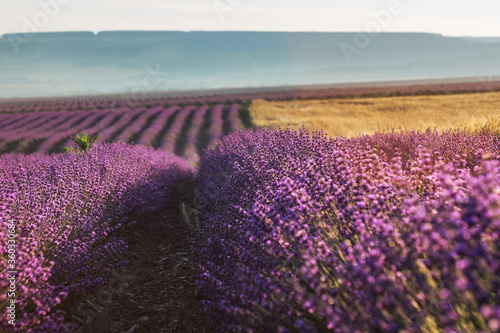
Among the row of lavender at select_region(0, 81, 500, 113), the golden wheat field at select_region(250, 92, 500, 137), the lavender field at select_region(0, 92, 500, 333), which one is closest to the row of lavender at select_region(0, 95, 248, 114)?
the row of lavender at select_region(0, 81, 500, 113)

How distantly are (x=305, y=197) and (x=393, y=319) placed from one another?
0.98 m

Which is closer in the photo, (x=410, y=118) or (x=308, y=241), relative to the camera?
(x=308, y=241)

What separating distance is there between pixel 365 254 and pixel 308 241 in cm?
29

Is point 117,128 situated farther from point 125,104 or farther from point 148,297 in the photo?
point 148,297

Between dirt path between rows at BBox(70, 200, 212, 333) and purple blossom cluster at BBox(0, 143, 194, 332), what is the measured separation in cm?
18

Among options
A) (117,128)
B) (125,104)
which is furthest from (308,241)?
(125,104)

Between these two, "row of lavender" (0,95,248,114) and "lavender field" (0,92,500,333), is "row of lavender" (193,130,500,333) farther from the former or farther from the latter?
"row of lavender" (0,95,248,114)

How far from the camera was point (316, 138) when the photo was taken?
4.46 m

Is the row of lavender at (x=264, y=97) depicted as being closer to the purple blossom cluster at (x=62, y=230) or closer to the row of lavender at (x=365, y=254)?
the purple blossom cluster at (x=62, y=230)

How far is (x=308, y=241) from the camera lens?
195 centimetres

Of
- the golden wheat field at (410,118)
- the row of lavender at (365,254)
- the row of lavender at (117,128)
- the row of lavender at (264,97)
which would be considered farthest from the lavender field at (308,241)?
the row of lavender at (264,97)

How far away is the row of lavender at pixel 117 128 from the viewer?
1517 cm

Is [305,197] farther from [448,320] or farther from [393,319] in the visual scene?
[448,320]

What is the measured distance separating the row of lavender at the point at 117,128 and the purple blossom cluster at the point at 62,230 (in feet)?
26.5
